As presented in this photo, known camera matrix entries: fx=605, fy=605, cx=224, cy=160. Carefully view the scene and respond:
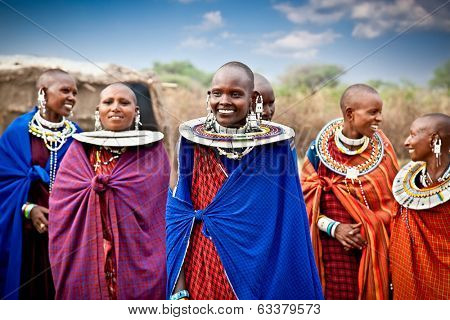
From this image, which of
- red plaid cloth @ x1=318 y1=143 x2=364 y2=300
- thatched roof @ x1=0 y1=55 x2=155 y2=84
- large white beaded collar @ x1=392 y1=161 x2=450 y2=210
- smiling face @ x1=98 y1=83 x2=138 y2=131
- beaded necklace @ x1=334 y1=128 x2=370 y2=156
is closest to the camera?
large white beaded collar @ x1=392 y1=161 x2=450 y2=210

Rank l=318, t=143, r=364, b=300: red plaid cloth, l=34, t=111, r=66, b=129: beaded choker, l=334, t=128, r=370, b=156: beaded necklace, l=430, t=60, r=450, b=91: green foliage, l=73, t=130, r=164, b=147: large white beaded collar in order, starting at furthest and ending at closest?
l=430, t=60, r=450, b=91: green foliage < l=34, t=111, r=66, b=129: beaded choker < l=334, t=128, r=370, b=156: beaded necklace < l=318, t=143, r=364, b=300: red plaid cloth < l=73, t=130, r=164, b=147: large white beaded collar

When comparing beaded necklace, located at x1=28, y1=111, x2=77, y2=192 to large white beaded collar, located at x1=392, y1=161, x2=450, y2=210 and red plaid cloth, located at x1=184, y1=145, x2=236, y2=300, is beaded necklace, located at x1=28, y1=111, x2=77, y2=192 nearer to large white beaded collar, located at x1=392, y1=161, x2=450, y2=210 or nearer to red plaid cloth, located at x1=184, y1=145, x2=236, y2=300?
red plaid cloth, located at x1=184, y1=145, x2=236, y2=300

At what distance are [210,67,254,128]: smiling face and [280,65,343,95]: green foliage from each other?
4.49m

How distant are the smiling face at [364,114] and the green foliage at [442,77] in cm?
319

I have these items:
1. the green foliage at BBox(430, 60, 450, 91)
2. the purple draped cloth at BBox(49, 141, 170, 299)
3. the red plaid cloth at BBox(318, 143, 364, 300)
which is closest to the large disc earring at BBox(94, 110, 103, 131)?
the purple draped cloth at BBox(49, 141, 170, 299)

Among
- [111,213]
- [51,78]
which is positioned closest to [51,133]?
[51,78]

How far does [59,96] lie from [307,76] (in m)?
4.06

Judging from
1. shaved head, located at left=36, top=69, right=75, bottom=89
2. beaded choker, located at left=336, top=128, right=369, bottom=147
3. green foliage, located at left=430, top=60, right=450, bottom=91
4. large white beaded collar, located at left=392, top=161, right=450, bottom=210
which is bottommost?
large white beaded collar, located at left=392, top=161, right=450, bottom=210

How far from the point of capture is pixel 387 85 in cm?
787

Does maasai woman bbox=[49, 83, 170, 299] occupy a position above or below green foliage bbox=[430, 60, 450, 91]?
below

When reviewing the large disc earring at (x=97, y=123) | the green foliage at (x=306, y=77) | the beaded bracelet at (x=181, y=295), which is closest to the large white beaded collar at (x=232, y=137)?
the beaded bracelet at (x=181, y=295)

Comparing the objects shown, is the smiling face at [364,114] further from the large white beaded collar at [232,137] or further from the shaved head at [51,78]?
the shaved head at [51,78]

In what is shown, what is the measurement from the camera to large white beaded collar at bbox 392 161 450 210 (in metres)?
4.21
